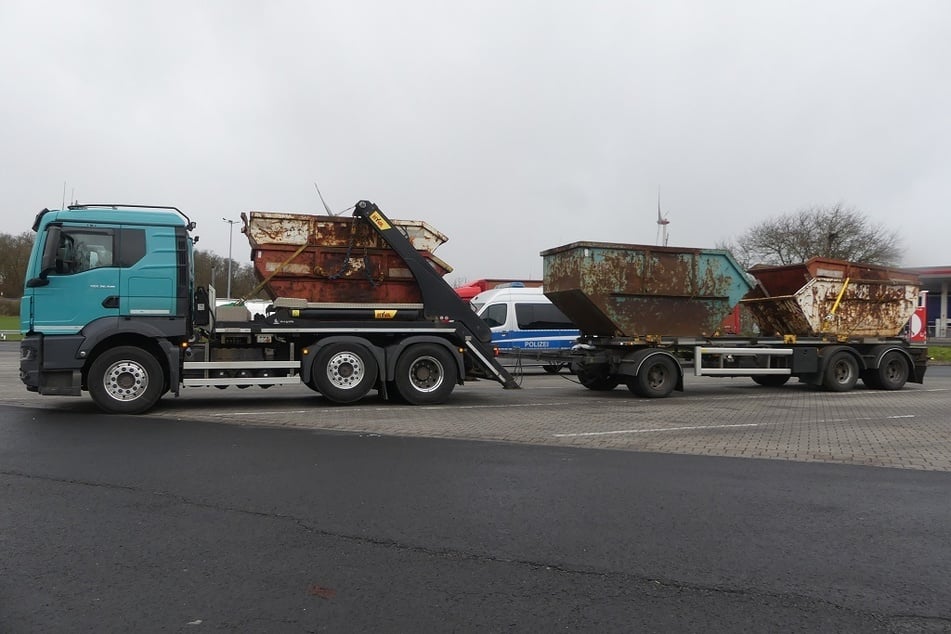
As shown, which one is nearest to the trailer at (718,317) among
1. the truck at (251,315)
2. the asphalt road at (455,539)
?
the truck at (251,315)

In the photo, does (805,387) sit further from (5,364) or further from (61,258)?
(5,364)

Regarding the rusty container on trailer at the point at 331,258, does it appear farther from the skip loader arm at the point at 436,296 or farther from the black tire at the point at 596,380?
the black tire at the point at 596,380

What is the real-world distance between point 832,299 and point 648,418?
724 cm

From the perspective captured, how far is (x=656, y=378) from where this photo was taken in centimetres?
1360

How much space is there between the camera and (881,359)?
51.2 ft

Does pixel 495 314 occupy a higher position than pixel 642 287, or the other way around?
pixel 642 287

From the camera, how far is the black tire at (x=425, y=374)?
11.7m

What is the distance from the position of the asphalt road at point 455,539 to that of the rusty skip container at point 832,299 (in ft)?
24.4

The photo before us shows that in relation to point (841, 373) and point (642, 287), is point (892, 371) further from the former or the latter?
point (642, 287)

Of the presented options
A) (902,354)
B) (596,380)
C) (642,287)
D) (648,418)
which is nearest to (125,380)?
(648,418)

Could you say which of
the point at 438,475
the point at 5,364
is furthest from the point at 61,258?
the point at 5,364

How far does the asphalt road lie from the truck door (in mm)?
2612

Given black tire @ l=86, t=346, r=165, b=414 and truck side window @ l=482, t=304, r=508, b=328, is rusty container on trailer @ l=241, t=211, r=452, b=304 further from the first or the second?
truck side window @ l=482, t=304, r=508, b=328

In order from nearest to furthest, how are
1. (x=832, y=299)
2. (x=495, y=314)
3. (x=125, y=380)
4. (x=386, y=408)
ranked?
(x=125, y=380)
(x=386, y=408)
(x=832, y=299)
(x=495, y=314)
